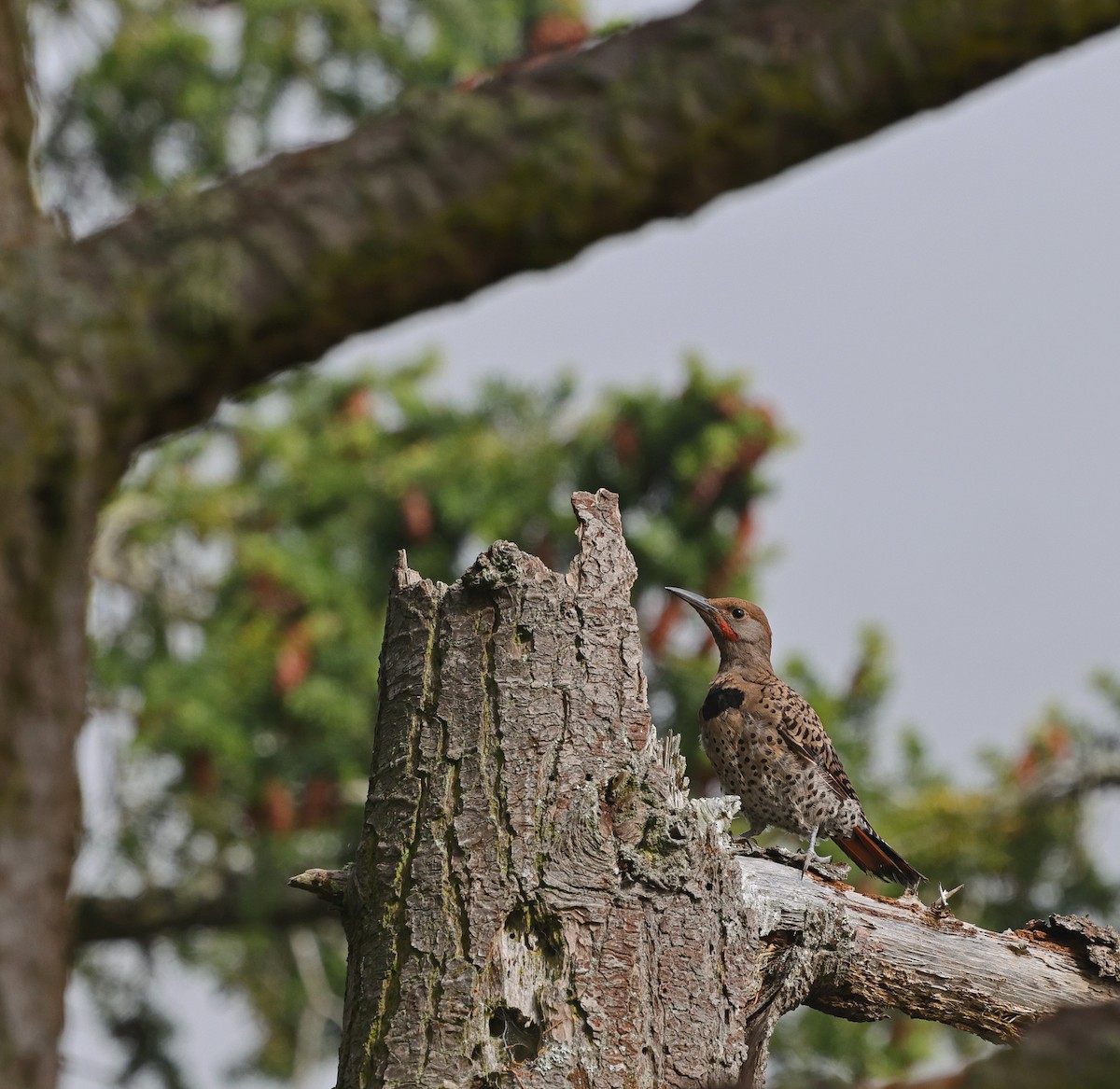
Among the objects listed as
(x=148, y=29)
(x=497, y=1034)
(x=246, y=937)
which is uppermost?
(x=148, y=29)

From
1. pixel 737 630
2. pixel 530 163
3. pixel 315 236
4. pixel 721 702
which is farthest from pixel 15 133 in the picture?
pixel 737 630

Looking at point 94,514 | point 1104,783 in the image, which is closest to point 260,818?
point 1104,783

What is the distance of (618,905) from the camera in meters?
3.32

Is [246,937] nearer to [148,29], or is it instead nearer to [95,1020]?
[95,1020]

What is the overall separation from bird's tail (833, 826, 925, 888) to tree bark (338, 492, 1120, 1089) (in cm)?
171

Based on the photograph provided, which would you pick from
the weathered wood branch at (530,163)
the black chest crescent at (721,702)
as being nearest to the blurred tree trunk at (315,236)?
the weathered wood branch at (530,163)

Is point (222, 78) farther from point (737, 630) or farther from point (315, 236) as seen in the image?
point (315, 236)

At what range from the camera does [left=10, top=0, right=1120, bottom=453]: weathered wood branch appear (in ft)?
4.40

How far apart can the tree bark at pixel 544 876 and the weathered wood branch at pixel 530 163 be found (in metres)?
2.07

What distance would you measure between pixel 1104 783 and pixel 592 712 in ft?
19.7

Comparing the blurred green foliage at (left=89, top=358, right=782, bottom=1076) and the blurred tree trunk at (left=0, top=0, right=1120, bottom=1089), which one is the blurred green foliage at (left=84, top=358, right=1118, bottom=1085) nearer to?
the blurred green foliage at (left=89, top=358, right=782, bottom=1076)

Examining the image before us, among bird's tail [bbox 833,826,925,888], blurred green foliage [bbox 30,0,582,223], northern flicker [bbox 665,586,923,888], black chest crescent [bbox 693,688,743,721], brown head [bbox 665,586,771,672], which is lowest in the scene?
bird's tail [bbox 833,826,925,888]

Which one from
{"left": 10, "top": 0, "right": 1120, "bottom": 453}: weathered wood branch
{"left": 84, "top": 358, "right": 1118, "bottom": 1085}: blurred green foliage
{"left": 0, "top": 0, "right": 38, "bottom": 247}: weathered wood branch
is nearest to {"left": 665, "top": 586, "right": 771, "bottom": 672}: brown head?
{"left": 84, "top": 358, "right": 1118, "bottom": 1085}: blurred green foliage

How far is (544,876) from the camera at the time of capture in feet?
10.8
